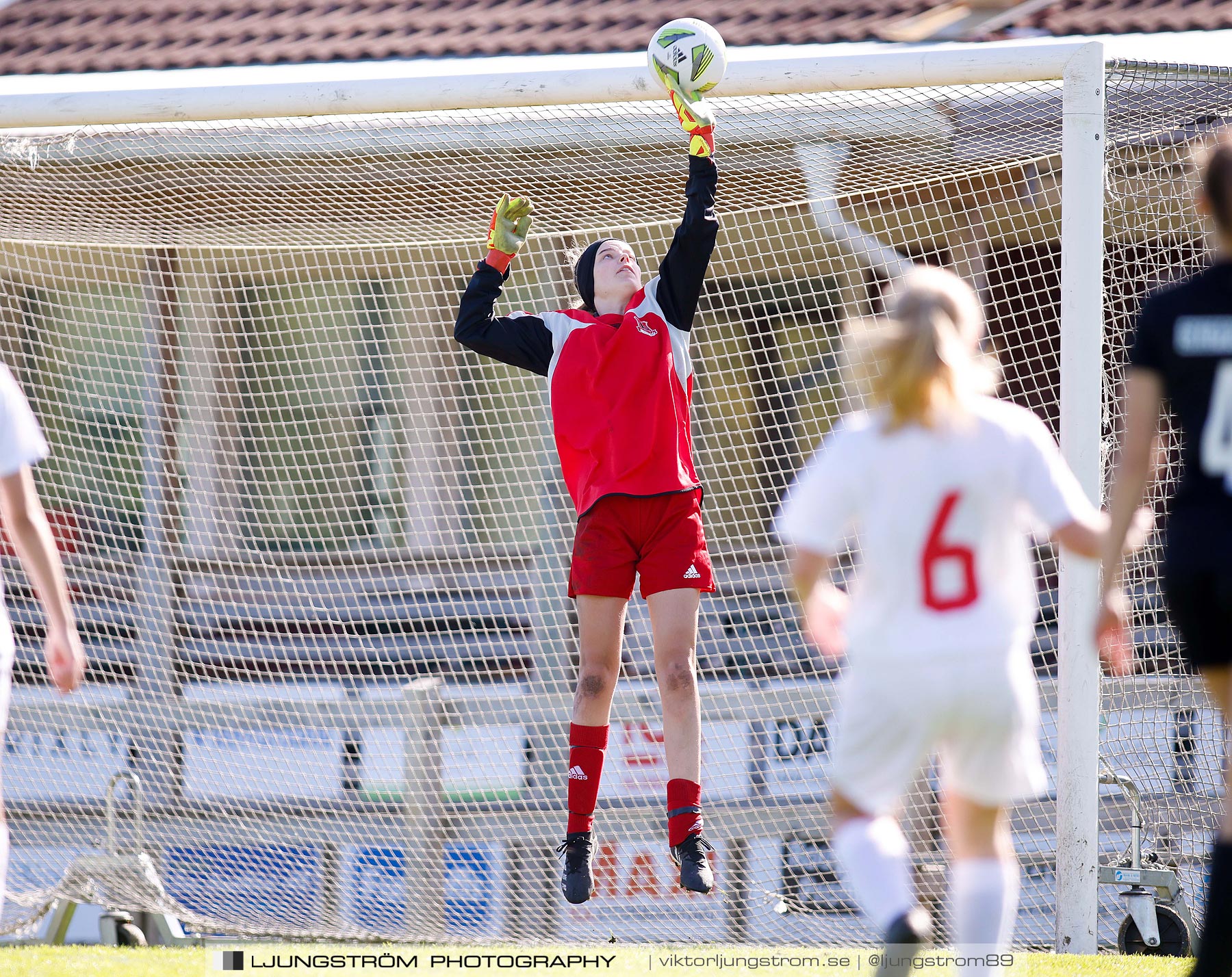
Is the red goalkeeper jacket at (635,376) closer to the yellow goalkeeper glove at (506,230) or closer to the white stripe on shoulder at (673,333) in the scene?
the white stripe on shoulder at (673,333)

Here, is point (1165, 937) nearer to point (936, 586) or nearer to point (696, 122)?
point (936, 586)

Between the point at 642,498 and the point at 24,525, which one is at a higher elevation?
the point at 642,498

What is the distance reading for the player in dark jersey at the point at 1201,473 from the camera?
194cm

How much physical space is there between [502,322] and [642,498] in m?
0.65

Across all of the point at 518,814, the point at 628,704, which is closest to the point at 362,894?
the point at 518,814

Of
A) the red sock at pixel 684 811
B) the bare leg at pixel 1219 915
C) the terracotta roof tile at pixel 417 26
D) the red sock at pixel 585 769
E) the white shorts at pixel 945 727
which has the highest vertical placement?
the terracotta roof tile at pixel 417 26

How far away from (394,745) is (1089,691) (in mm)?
3163

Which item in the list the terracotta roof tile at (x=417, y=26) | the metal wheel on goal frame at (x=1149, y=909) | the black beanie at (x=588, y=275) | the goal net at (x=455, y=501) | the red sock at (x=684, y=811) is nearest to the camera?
the red sock at (x=684, y=811)

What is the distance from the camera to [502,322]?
3.48 m

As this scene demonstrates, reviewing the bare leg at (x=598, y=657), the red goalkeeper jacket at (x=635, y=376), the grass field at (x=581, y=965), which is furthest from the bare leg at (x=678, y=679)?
the grass field at (x=581, y=965)

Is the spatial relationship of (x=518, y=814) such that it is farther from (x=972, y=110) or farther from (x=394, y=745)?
(x=972, y=110)

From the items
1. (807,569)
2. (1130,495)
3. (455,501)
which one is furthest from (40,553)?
(455,501)

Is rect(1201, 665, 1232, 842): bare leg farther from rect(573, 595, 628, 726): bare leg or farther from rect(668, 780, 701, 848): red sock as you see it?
rect(573, 595, 628, 726): bare leg

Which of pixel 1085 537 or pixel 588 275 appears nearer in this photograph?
pixel 1085 537
